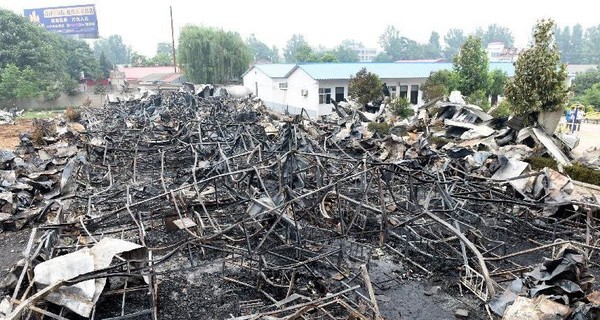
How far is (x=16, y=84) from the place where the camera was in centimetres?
3189

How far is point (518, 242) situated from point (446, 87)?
18.3 m

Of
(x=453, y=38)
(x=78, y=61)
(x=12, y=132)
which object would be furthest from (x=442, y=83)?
(x=453, y=38)

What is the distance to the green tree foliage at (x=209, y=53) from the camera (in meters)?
38.7

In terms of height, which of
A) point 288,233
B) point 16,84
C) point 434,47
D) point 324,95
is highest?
point 434,47

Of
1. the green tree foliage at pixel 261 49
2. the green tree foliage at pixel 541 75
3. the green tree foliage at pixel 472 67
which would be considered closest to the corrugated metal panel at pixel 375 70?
the green tree foliage at pixel 472 67

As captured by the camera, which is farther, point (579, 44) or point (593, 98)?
point (579, 44)

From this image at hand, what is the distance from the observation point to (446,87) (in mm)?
24047

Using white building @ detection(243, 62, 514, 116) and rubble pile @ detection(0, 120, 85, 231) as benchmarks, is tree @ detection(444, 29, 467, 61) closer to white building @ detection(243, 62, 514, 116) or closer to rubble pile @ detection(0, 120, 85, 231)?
white building @ detection(243, 62, 514, 116)

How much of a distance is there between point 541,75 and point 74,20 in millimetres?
58051

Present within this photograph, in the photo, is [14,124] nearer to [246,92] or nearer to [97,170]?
[246,92]

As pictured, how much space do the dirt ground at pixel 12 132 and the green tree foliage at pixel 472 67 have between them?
2301cm

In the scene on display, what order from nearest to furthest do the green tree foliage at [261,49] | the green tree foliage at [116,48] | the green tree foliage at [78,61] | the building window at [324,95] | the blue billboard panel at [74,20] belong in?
the building window at [324,95], the green tree foliage at [78,61], the blue billboard panel at [74,20], the green tree foliage at [116,48], the green tree foliage at [261,49]

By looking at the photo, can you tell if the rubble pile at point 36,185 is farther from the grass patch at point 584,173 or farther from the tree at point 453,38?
the tree at point 453,38

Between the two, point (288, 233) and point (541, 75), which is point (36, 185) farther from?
point (541, 75)
